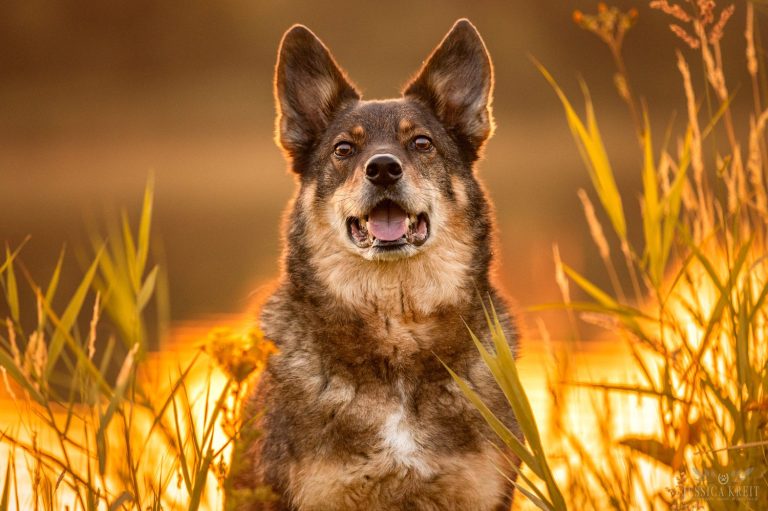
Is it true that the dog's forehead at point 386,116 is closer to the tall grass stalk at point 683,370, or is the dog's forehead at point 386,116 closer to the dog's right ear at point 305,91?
the dog's right ear at point 305,91

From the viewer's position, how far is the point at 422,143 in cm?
422

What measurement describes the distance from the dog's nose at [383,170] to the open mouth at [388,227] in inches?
4.8

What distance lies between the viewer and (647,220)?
3508 millimetres

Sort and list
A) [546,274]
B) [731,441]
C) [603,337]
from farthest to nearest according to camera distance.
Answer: [546,274] < [603,337] < [731,441]

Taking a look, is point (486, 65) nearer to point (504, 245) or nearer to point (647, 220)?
point (647, 220)

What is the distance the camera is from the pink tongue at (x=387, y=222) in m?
3.92

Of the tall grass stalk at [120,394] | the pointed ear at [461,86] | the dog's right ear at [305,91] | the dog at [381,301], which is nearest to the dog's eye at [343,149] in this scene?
the dog at [381,301]

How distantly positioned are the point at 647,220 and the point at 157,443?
7.49 feet

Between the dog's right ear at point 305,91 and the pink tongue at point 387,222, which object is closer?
the pink tongue at point 387,222

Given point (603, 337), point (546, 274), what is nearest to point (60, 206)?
point (546, 274)

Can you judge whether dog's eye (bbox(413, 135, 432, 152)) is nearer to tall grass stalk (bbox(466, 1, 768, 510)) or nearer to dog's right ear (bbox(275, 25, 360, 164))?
dog's right ear (bbox(275, 25, 360, 164))

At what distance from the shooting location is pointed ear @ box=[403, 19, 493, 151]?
4.30 metres

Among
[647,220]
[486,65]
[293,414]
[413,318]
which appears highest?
[486,65]

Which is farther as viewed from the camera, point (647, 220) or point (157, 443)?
point (157, 443)
